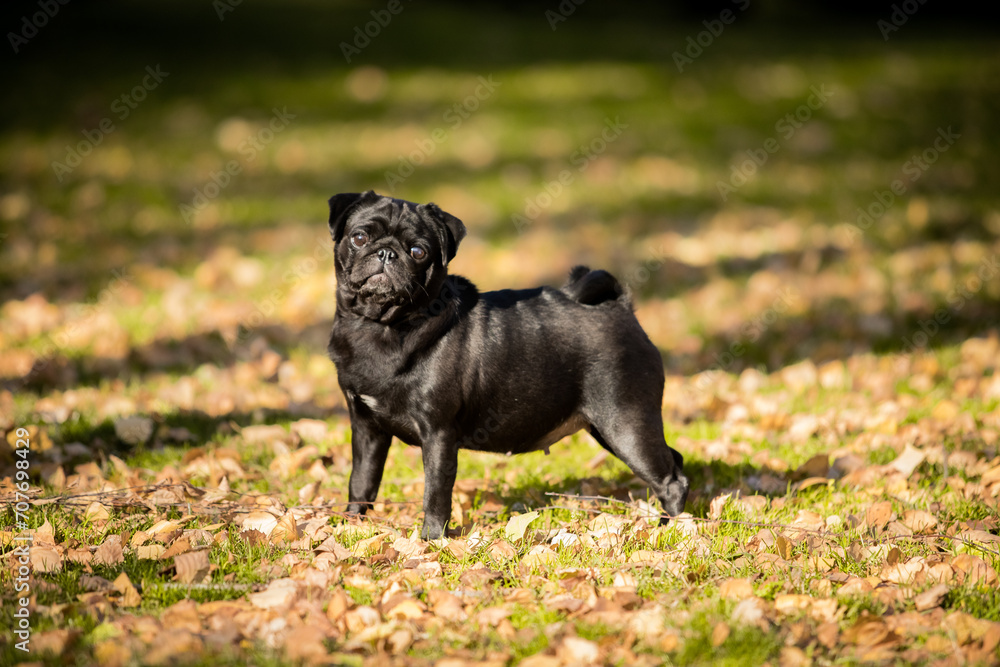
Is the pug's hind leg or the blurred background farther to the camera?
the blurred background

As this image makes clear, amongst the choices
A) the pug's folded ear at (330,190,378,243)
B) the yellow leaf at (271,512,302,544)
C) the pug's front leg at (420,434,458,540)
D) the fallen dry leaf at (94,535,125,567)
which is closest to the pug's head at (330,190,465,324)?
the pug's folded ear at (330,190,378,243)

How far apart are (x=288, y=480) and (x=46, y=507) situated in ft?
3.77

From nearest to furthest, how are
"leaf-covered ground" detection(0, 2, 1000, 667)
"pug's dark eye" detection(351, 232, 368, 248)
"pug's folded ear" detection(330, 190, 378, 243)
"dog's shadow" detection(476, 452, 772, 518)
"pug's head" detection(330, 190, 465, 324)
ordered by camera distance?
"leaf-covered ground" detection(0, 2, 1000, 667) → "pug's head" detection(330, 190, 465, 324) → "pug's dark eye" detection(351, 232, 368, 248) → "pug's folded ear" detection(330, 190, 378, 243) → "dog's shadow" detection(476, 452, 772, 518)

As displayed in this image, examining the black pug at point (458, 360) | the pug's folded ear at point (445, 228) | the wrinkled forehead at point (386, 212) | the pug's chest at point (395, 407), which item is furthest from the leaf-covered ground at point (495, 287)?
the wrinkled forehead at point (386, 212)

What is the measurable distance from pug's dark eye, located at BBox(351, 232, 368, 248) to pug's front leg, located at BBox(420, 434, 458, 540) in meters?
0.89

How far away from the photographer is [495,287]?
8.27 meters

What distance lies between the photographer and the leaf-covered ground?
2.91 m

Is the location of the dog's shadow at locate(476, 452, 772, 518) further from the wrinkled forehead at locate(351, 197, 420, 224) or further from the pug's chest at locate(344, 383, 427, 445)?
the wrinkled forehead at locate(351, 197, 420, 224)

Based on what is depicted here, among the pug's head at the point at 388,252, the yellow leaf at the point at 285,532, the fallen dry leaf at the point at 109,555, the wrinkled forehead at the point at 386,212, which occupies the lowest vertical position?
the yellow leaf at the point at 285,532

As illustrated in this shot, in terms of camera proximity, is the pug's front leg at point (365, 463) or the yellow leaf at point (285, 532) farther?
the pug's front leg at point (365, 463)

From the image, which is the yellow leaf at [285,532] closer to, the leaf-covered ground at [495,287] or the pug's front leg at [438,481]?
the leaf-covered ground at [495,287]

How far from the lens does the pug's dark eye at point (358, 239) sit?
3.58 m

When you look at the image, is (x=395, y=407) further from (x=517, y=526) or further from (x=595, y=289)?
(x=595, y=289)

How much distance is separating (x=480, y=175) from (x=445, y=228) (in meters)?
8.59
